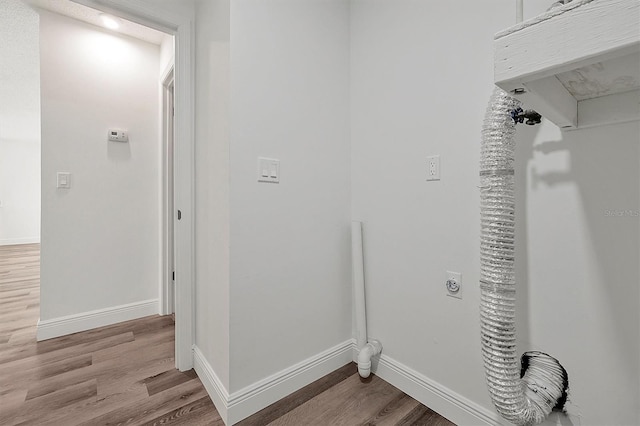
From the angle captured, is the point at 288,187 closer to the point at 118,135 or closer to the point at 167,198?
the point at 167,198

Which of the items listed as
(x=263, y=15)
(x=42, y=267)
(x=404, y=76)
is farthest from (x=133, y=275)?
(x=404, y=76)

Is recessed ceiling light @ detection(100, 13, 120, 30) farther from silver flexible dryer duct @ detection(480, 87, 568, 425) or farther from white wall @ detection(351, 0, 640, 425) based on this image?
silver flexible dryer duct @ detection(480, 87, 568, 425)

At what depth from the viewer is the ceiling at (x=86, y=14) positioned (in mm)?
1989

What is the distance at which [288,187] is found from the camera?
1.44 m

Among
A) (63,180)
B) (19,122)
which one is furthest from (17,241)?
(63,180)

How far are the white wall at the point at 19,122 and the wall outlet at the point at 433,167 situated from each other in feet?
9.77

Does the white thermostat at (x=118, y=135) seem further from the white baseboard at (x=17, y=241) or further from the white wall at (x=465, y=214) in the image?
the white baseboard at (x=17, y=241)

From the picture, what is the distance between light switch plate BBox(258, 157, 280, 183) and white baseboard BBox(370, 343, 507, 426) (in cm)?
113

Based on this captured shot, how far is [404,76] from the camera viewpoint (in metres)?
1.42

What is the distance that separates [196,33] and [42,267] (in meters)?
1.97

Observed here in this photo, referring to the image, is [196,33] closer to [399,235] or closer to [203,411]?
[399,235]

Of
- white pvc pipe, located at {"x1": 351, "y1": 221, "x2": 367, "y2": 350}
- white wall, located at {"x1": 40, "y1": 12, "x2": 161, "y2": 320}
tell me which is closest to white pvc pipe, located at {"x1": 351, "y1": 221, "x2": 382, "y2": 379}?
white pvc pipe, located at {"x1": 351, "y1": 221, "x2": 367, "y2": 350}

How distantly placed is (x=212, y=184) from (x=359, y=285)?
97 centimetres

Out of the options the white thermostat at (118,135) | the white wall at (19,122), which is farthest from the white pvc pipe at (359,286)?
the white wall at (19,122)
